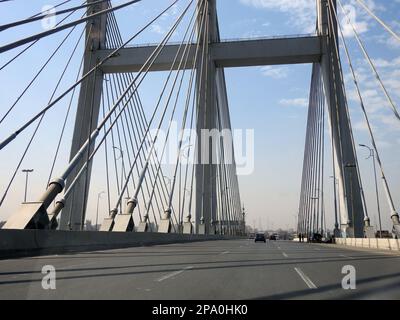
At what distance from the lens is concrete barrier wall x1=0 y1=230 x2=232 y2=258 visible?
15.3 metres

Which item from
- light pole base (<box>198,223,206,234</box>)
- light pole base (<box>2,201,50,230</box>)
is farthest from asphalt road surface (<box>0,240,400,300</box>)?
light pole base (<box>198,223,206,234</box>)

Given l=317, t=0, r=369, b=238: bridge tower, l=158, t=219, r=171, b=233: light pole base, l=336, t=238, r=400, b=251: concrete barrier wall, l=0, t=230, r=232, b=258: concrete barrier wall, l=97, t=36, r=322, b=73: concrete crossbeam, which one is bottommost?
l=0, t=230, r=232, b=258: concrete barrier wall

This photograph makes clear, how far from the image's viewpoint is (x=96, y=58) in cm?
3672

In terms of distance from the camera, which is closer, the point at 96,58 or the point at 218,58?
the point at 96,58

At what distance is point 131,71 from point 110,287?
33.1 m

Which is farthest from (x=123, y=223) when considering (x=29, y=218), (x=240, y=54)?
(x=240, y=54)

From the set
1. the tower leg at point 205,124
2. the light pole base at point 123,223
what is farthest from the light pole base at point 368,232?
the light pole base at point 123,223

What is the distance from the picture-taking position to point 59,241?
18266 mm

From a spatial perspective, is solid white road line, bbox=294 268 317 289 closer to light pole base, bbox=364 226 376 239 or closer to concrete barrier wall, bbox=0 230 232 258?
concrete barrier wall, bbox=0 230 232 258

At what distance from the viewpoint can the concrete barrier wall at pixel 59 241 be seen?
15.3 meters
